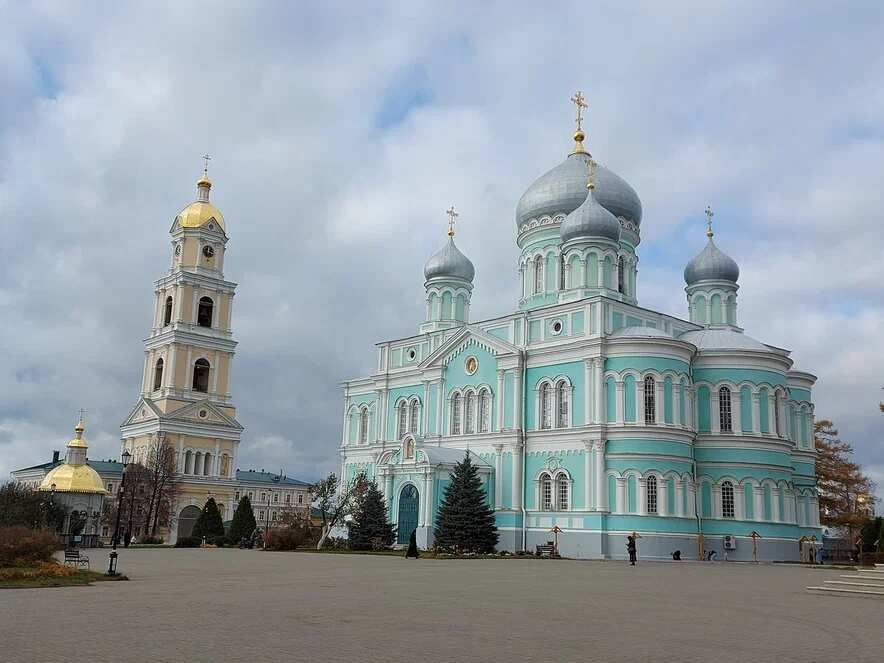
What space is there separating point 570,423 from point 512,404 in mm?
3705

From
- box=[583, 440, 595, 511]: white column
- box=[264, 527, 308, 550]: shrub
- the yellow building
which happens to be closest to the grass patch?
box=[264, 527, 308, 550]: shrub

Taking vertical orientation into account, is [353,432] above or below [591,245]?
below

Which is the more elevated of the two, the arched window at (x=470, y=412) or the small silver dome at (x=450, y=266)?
the small silver dome at (x=450, y=266)

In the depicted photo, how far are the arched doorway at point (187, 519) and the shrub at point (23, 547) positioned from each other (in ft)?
126

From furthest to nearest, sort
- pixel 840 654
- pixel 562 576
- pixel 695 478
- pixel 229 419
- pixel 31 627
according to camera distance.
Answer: pixel 229 419, pixel 695 478, pixel 562 576, pixel 31 627, pixel 840 654

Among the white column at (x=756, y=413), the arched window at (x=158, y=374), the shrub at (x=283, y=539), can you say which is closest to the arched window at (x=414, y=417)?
the shrub at (x=283, y=539)

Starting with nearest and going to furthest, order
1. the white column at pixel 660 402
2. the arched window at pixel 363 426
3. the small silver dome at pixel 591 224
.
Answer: the white column at pixel 660 402
the small silver dome at pixel 591 224
the arched window at pixel 363 426

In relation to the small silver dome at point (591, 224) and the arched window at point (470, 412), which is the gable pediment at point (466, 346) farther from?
the small silver dome at point (591, 224)

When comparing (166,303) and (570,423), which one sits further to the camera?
(166,303)

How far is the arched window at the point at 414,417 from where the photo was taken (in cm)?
4875

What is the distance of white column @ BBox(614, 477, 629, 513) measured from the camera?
3719cm

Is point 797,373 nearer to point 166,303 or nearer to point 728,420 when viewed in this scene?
point 728,420

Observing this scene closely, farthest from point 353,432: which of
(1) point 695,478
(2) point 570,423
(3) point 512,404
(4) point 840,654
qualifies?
(4) point 840,654

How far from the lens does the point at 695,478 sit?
39.2 m
